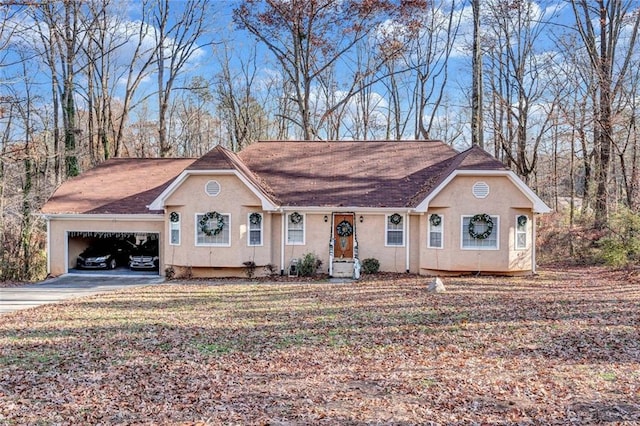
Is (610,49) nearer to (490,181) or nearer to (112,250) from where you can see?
(490,181)

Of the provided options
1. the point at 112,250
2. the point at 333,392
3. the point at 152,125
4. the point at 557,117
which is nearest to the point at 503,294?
the point at 333,392

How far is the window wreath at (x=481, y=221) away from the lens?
1691cm

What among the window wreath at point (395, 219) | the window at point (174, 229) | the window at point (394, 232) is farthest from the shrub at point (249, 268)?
the window wreath at point (395, 219)

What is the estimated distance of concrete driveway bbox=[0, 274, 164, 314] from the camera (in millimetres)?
13414

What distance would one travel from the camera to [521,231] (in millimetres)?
17281

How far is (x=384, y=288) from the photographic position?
1480cm

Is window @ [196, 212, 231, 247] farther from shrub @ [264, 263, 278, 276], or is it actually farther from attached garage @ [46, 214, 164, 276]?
attached garage @ [46, 214, 164, 276]

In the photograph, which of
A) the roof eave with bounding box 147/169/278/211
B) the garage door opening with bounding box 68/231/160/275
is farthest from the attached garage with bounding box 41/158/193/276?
the roof eave with bounding box 147/169/278/211

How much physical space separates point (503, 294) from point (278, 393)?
30.8ft

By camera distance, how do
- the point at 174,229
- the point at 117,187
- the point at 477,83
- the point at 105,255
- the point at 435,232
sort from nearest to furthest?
the point at 435,232
the point at 174,229
the point at 105,255
the point at 117,187
the point at 477,83

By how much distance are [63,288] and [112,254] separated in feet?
16.4

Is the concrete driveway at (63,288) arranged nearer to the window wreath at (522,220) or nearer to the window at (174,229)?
the window at (174,229)

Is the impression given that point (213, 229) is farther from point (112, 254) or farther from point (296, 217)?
point (112, 254)

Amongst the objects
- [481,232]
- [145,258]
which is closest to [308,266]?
[481,232]
